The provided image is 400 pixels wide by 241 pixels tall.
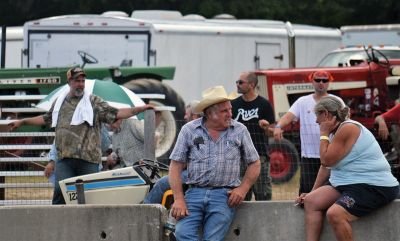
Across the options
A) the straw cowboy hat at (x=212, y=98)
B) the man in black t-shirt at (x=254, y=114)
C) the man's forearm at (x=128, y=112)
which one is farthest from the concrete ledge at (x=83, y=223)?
the man in black t-shirt at (x=254, y=114)

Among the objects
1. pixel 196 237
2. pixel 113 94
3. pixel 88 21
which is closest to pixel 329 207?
pixel 196 237

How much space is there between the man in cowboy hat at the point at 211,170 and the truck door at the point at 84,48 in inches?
495

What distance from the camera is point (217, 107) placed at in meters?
9.77

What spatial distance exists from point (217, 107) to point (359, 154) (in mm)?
1209

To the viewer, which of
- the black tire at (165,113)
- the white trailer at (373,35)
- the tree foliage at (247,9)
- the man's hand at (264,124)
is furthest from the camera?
the tree foliage at (247,9)

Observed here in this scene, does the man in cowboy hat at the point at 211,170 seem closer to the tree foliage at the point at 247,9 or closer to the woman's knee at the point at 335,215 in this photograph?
the woman's knee at the point at 335,215

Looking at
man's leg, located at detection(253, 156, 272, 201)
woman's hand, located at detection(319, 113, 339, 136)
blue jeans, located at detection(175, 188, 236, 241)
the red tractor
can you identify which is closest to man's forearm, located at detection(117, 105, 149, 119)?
man's leg, located at detection(253, 156, 272, 201)

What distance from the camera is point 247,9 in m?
36.7

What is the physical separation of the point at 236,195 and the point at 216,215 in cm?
23

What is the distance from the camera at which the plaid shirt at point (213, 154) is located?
9.71 m

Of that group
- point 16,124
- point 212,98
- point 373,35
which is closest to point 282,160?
point 16,124

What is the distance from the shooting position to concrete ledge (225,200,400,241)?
9.97 m

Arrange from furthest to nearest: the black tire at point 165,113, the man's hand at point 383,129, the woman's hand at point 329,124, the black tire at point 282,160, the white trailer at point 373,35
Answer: the white trailer at point 373,35
the black tire at point 282,160
the black tire at point 165,113
the man's hand at point 383,129
the woman's hand at point 329,124

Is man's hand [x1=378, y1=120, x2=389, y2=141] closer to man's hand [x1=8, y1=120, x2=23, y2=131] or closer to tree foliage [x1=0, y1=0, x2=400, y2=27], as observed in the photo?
man's hand [x1=8, y1=120, x2=23, y2=131]
